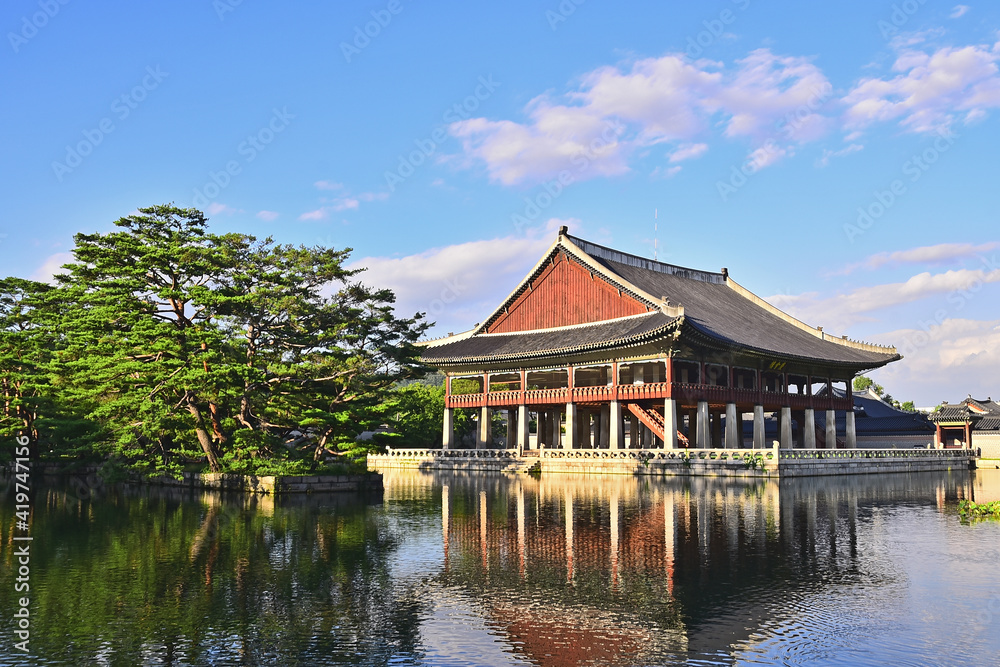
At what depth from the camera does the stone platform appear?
44500 mm

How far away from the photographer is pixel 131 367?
112ft

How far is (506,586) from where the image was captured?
14.8 meters

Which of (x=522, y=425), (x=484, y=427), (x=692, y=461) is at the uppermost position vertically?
(x=522, y=425)

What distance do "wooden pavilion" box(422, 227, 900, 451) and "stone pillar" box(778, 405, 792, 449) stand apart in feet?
0.30

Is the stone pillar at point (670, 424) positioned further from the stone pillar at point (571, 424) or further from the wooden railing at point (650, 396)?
the stone pillar at point (571, 424)

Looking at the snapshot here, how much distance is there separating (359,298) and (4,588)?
23.9 m

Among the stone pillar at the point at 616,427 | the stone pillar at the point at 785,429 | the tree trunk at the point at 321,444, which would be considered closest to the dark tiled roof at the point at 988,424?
the stone pillar at the point at 785,429

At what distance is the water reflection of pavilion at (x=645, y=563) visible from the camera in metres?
11.8

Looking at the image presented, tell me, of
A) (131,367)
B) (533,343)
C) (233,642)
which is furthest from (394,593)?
(533,343)

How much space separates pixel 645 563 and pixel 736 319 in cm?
5217

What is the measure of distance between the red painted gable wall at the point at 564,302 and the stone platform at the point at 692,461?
12557 mm

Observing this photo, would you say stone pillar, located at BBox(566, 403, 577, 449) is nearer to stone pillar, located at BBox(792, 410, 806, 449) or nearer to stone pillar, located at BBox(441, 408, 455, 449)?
stone pillar, located at BBox(441, 408, 455, 449)

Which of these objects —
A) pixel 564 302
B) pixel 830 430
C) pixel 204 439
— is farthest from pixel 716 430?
pixel 204 439

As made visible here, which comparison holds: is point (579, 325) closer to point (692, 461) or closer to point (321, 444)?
point (692, 461)
